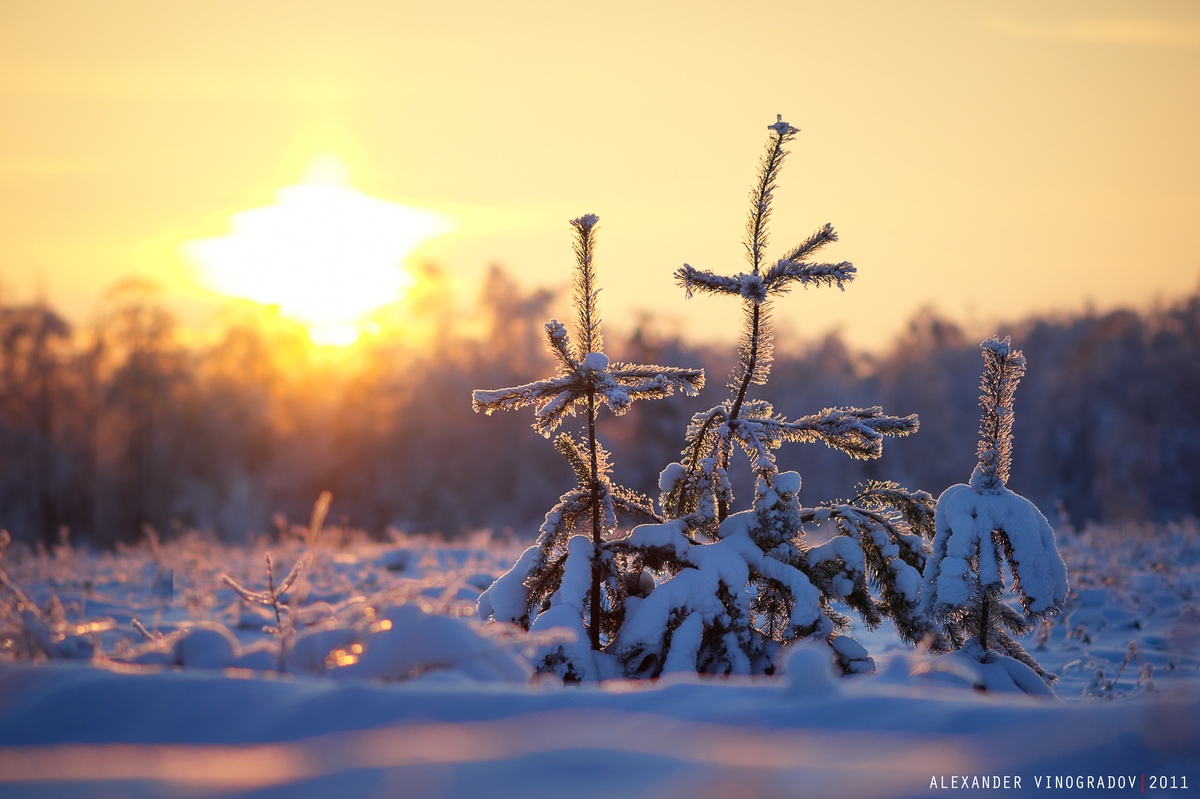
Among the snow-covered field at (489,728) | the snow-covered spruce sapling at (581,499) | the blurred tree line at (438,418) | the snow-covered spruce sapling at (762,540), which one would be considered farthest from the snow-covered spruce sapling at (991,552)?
the blurred tree line at (438,418)

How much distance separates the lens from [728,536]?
4.97 m

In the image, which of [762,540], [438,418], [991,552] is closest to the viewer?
[991,552]

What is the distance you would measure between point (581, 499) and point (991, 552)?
6.66ft

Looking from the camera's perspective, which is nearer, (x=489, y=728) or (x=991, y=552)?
(x=489, y=728)

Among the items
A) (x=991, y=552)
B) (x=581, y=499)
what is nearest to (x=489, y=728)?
(x=581, y=499)

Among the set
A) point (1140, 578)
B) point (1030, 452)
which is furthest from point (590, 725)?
point (1030, 452)

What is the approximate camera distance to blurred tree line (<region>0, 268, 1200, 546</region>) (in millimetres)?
35031

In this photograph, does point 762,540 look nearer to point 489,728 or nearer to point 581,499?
point 581,499

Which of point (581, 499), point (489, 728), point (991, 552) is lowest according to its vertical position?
point (489, 728)

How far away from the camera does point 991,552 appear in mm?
4539

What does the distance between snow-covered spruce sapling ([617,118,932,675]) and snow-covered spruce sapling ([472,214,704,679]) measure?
0.77 ft

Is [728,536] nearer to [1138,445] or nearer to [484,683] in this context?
[484,683]

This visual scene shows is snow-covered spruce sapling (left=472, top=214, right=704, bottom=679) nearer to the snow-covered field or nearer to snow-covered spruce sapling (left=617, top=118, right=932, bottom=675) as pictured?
snow-covered spruce sapling (left=617, top=118, right=932, bottom=675)

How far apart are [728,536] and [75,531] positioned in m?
37.4
